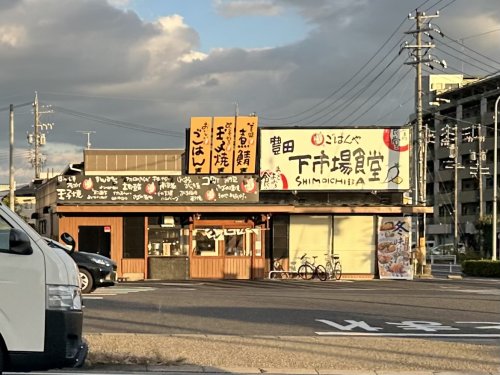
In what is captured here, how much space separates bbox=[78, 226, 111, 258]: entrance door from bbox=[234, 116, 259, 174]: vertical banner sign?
19.3 ft

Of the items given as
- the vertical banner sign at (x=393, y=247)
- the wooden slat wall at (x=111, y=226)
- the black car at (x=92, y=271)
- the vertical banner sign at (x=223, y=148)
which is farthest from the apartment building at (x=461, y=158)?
the black car at (x=92, y=271)

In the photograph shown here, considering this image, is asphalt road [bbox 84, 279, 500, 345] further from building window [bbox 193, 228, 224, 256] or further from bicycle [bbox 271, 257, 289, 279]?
building window [bbox 193, 228, 224, 256]

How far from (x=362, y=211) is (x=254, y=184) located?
175 inches

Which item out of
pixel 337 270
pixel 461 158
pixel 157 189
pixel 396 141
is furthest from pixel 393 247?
pixel 461 158

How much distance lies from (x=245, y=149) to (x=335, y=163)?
374 cm

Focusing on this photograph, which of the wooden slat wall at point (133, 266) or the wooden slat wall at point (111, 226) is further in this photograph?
the wooden slat wall at point (133, 266)

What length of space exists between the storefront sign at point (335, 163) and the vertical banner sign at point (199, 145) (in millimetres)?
2271

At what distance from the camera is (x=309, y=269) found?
29.2 m

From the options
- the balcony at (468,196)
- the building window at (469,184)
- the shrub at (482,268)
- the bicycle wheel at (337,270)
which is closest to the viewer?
the bicycle wheel at (337,270)

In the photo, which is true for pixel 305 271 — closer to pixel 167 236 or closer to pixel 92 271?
pixel 167 236

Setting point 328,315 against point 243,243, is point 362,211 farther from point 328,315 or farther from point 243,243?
point 328,315

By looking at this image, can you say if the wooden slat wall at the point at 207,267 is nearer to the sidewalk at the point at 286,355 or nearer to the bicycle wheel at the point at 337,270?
the bicycle wheel at the point at 337,270

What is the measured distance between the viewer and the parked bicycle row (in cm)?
2892

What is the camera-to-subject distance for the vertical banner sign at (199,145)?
96.6 feet
